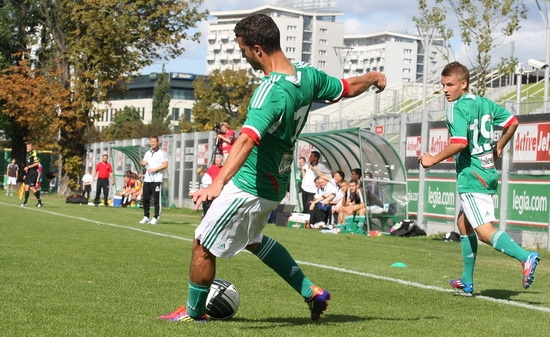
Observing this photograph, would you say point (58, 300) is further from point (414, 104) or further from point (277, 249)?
point (414, 104)

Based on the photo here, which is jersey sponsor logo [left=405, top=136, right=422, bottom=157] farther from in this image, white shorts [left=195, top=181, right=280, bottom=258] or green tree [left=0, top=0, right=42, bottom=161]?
green tree [left=0, top=0, right=42, bottom=161]

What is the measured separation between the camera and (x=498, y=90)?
4594 centimetres

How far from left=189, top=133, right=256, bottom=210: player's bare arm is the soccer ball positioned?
45.0 inches

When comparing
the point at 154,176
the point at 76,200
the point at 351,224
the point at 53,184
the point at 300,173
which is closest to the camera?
the point at 154,176

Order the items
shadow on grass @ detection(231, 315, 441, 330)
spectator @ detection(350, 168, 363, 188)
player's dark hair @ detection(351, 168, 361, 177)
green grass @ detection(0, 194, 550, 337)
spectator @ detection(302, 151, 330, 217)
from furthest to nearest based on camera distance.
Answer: spectator @ detection(302, 151, 330, 217) < player's dark hair @ detection(351, 168, 361, 177) < spectator @ detection(350, 168, 363, 188) < shadow on grass @ detection(231, 315, 441, 330) < green grass @ detection(0, 194, 550, 337)

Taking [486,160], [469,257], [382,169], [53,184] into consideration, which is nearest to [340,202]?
[382,169]

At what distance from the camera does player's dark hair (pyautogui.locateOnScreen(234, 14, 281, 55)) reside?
20.7ft

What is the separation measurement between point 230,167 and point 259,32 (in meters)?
0.95

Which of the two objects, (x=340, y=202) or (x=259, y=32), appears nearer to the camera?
(x=259, y=32)

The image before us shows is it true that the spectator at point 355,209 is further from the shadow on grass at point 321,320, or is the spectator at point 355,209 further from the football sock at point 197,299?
the football sock at point 197,299

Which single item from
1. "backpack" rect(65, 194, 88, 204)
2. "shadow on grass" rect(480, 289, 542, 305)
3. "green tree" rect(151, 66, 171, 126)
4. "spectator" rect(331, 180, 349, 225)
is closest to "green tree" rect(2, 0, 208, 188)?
"backpack" rect(65, 194, 88, 204)

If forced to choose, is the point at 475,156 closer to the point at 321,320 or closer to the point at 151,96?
the point at 321,320

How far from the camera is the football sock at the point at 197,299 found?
21.6 ft

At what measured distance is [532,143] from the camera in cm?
1927
